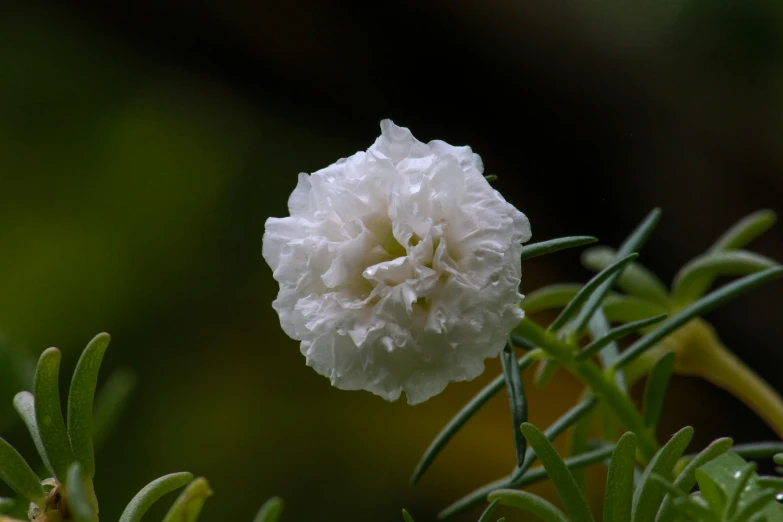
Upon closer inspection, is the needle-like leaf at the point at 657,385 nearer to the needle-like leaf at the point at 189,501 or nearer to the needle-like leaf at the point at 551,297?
the needle-like leaf at the point at 551,297

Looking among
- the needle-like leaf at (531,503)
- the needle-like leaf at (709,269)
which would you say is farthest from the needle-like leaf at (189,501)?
the needle-like leaf at (709,269)

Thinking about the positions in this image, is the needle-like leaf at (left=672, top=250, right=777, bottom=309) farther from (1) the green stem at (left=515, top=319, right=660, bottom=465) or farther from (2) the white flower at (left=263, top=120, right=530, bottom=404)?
(2) the white flower at (left=263, top=120, right=530, bottom=404)

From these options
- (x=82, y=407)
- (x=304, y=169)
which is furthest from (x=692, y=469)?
(x=304, y=169)

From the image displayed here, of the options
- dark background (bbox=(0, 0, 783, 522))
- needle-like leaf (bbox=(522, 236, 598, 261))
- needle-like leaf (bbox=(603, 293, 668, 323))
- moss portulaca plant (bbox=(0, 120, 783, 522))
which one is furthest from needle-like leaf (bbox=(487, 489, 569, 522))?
dark background (bbox=(0, 0, 783, 522))

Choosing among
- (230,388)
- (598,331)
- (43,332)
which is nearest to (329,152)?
(230,388)

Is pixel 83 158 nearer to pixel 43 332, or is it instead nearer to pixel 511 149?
pixel 43 332

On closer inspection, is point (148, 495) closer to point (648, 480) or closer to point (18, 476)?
point (18, 476)

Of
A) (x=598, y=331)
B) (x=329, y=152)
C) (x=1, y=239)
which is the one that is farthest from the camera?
(x=329, y=152)
